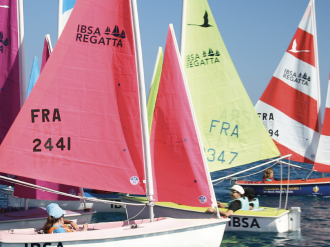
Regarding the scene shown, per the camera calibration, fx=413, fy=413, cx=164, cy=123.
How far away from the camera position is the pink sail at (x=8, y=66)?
1128cm

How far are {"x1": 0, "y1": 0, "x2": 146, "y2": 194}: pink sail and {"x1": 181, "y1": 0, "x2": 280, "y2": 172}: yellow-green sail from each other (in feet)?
15.0

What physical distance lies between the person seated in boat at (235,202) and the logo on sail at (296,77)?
31.6 feet

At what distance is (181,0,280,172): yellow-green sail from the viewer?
13.3m

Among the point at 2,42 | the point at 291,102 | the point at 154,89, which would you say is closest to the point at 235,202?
the point at 154,89

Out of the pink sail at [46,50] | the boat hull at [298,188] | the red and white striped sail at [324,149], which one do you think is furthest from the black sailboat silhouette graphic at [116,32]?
the red and white striped sail at [324,149]

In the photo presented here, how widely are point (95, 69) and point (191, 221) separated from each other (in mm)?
3897

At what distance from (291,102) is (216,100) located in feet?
24.8

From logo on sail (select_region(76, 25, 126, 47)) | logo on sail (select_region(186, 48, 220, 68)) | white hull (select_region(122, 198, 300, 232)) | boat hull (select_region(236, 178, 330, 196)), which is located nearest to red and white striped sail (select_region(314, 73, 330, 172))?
boat hull (select_region(236, 178, 330, 196))

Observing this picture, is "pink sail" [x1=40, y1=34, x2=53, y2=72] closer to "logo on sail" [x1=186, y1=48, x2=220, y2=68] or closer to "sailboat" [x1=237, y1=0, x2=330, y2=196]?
"logo on sail" [x1=186, y1=48, x2=220, y2=68]

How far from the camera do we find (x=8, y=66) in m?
11.4

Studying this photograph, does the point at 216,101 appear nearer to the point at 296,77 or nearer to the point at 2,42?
the point at 2,42

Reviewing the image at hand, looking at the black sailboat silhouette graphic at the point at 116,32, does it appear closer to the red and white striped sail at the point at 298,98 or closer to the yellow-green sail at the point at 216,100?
the yellow-green sail at the point at 216,100

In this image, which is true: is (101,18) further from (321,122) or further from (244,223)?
(321,122)

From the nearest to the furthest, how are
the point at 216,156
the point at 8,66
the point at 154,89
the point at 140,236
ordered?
the point at 140,236
the point at 8,66
the point at 216,156
the point at 154,89
